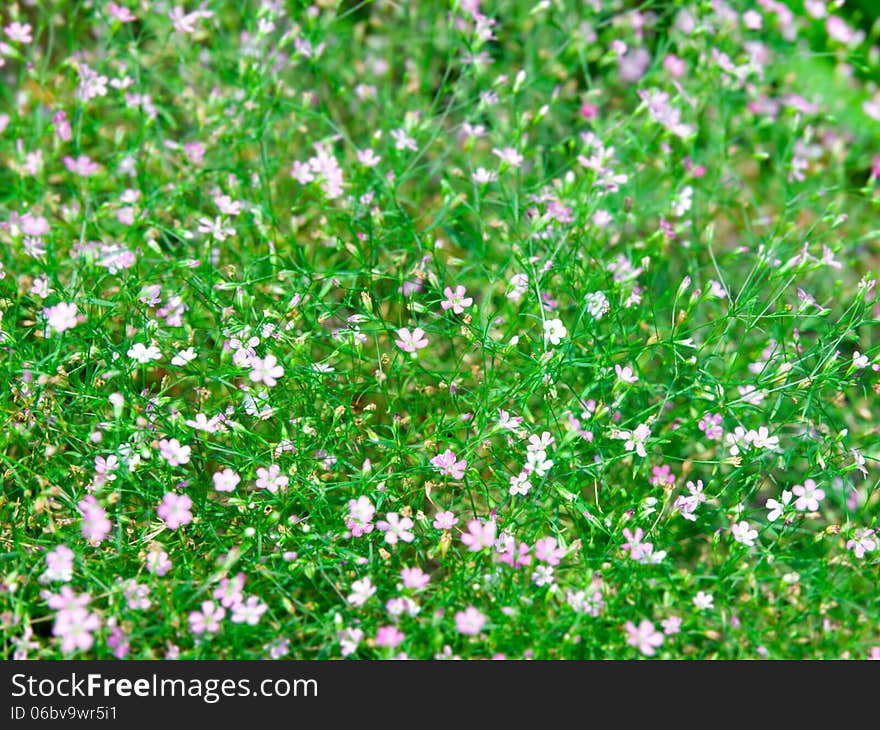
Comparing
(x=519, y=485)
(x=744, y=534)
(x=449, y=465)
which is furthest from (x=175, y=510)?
(x=744, y=534)

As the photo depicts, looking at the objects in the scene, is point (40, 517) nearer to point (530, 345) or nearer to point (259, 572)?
point (259, 572)

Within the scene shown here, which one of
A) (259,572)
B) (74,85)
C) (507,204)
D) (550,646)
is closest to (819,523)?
(550,646)

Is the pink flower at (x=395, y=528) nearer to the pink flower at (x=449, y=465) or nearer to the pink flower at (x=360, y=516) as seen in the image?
the pink flower at (x=360, y=516)

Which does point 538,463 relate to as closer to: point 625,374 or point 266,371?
point 625,374

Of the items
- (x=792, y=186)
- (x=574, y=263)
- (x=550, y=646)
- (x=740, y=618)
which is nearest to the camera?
(x=550, y=646)

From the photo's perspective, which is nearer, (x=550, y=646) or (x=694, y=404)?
(x=550, y=646)

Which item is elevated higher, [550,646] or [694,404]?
[694,404]

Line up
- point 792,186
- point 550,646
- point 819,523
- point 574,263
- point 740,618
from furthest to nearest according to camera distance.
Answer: point 792,186
point 819,523
point 574,263
point 740,618
point 550,646
